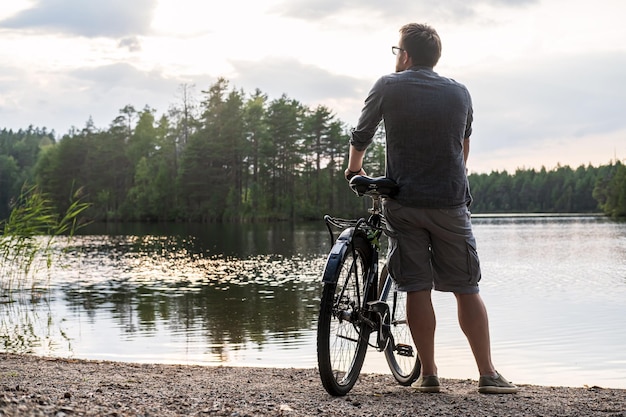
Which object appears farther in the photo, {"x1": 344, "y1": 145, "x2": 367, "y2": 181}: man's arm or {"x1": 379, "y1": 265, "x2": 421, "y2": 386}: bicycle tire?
{"x1": 379, "y1": 265, "x2": 421, "y2": 386}: bicycle tire

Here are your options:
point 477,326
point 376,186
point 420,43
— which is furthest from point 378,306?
point 420,43

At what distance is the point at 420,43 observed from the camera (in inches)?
158

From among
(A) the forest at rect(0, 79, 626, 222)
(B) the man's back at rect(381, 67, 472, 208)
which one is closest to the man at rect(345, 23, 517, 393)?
(B) the man's back at rect(381, 67, 472, 208)

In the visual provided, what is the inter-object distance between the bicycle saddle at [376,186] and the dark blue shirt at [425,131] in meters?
0.05

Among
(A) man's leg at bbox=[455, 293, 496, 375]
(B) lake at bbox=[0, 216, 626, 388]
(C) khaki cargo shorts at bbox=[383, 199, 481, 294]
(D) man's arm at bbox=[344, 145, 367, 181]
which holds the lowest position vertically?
(B) lake at bbox=[0, 216, 626, 388]

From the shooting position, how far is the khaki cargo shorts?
392cm

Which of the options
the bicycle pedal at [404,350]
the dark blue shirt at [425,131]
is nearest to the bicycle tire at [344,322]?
the bicycle pedal at [404,350]

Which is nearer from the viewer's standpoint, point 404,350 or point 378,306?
point 378,306

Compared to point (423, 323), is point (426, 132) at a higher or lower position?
higher

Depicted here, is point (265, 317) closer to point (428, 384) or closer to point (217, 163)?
point (428, 384)

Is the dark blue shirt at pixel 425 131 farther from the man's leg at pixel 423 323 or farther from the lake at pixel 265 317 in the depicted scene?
the lake at pixel 265 317

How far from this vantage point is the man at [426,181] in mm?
3924

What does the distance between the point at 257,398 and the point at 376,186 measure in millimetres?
1336

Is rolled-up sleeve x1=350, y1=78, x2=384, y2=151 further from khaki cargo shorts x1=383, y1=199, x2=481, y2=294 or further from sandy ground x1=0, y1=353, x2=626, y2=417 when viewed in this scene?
sandy ground x1=0, y1=353, x2=626, y2=417
